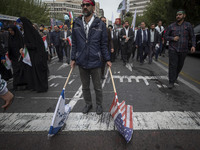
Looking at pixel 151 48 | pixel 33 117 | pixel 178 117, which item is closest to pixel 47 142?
pixel 33 117

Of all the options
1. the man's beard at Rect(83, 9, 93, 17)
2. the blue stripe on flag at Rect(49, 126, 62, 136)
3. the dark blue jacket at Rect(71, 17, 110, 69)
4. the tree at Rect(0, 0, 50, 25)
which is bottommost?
the blue stripe on flag at Rect(49, 126, 62, 136)

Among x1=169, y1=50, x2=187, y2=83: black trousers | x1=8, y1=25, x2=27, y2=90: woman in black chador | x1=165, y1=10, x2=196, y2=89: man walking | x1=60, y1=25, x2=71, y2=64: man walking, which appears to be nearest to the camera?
x1=165, y1=10, x2=196, y2=89: man walking

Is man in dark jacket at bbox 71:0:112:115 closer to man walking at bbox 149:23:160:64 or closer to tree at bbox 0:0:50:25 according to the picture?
man walking at bbox 149:23:160:64

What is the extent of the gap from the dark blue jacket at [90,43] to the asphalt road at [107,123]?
108 cm

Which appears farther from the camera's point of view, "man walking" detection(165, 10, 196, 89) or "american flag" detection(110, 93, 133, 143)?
"man walking" detection(165, 10, 196, 89)

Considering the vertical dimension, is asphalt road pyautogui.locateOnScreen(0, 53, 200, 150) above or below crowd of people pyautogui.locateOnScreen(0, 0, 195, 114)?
below

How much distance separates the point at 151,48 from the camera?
887cm

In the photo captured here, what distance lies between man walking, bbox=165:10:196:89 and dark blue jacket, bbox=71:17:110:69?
103 inches

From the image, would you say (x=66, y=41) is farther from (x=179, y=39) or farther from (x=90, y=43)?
(x=90, y=43)

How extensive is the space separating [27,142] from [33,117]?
794 millimetres

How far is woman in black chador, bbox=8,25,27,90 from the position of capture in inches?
184

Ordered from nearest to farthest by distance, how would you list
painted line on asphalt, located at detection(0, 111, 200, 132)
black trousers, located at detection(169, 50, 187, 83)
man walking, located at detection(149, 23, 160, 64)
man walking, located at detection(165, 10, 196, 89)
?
painted line on asphalt, located at detection(0, 111, 200, 132) → man walking, located at detection(165, 10, 196, 89) → black trousers, located at detection(169, 50, 187, 83) → man walking, located at detection(149, 23, 160, 64)

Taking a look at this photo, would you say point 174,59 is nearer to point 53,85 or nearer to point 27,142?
point 53,85

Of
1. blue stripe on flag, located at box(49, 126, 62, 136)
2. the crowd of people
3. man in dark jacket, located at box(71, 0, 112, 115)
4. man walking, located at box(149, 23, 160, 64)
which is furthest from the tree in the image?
blue stripe on flag, located at box(49, 126, 62, 136)
